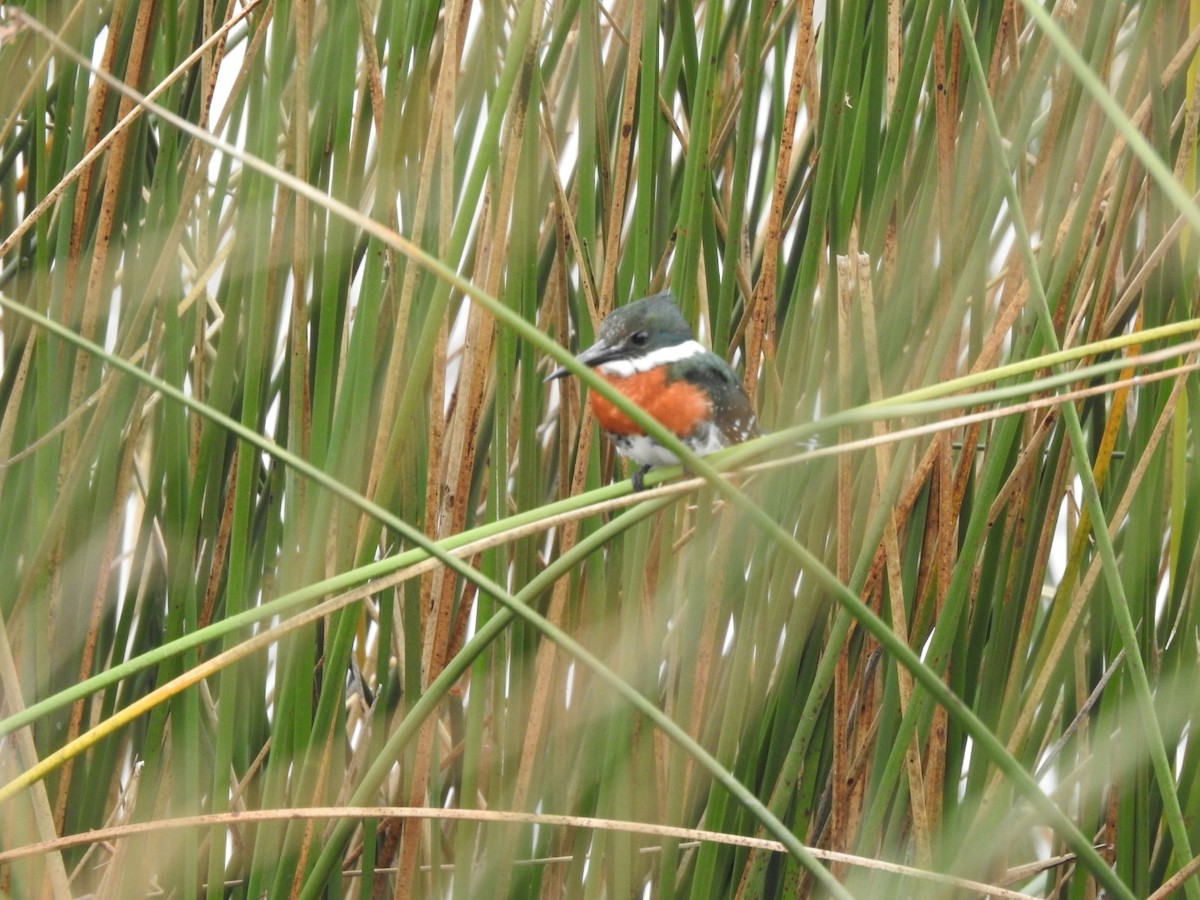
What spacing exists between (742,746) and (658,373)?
19.7 inches

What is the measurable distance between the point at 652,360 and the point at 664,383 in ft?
0.19

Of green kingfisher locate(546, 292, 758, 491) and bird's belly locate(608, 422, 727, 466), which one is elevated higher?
green kingfisher locate(546, 292, 758, 491)

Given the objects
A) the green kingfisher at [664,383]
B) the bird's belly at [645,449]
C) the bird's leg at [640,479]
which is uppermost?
the green kingfisher at [664,383]

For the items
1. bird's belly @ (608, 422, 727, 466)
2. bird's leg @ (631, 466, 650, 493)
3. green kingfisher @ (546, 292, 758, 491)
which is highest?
green kingfisher @ (546, 292, 758, 491)

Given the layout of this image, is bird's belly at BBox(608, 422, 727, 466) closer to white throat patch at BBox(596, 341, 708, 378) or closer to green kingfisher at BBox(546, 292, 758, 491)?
green kingfisher at BBox(546, 292, 758, 491)

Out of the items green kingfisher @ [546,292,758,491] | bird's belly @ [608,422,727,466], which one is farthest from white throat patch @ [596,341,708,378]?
bird's belly @ [608,422,727,466]

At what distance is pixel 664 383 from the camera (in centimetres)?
168

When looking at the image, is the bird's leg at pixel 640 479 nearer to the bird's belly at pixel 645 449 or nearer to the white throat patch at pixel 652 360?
the bird's belly at pixel 645 449

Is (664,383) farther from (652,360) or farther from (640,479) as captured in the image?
(640,479)

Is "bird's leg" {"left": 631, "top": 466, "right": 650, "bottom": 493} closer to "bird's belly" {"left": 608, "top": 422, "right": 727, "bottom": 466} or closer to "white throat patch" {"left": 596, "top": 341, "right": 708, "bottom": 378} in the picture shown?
"bird's belly" {"left": 608, "top": 422, "right": 727, "bottom": 466}

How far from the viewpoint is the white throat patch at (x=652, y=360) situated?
5.32ft

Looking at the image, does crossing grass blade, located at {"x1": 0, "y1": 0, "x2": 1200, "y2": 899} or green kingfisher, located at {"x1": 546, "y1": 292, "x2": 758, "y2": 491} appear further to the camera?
green kingfisher, located at {"x1": 546, "y1": 292, "x2": 758, "y2": 491}

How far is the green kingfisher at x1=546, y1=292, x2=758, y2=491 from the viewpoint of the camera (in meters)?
1.54

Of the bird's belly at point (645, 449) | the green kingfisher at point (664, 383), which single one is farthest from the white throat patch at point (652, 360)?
the bird's belly at point (645, 449)
